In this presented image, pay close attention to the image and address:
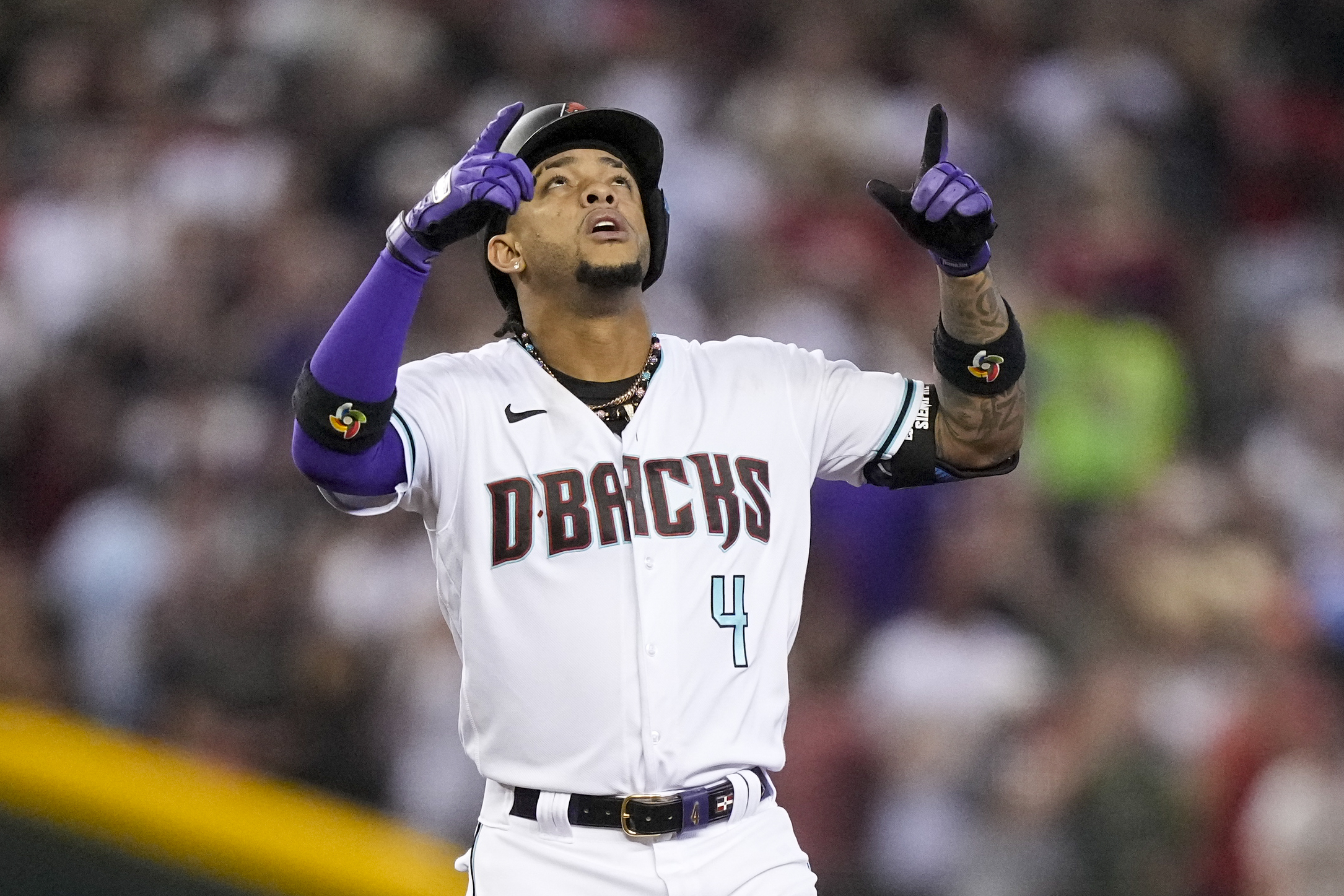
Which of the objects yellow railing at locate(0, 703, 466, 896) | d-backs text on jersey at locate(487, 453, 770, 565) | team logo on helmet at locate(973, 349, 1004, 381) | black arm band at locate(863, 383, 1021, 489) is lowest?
yellow railing at locate(0, 703, 466, 896)

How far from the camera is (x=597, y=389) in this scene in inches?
125

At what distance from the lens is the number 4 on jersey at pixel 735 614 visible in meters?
2.97

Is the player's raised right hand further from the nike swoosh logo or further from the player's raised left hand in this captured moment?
the player's raised left hand

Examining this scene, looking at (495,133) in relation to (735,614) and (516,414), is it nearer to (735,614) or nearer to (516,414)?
Answer: (516,414)

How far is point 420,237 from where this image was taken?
2.88m

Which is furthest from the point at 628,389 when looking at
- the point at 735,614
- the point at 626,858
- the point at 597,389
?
the point at 626,858

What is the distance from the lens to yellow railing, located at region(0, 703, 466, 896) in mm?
3055

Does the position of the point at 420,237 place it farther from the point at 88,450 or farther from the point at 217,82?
the point at 217,82

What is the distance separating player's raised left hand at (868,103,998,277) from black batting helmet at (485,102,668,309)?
0.48m

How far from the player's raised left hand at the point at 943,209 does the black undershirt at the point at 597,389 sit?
0.56 meters

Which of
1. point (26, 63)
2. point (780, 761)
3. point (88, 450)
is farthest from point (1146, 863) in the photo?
point (26, 63)

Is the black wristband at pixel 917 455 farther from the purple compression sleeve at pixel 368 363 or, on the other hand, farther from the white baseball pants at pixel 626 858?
the purple compression sleeve at pixel 368 363

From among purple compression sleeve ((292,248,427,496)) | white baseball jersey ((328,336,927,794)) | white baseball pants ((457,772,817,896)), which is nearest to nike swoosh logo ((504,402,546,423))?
white baseball jersey ((328,336,927,794))

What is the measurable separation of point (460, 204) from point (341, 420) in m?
0.39
